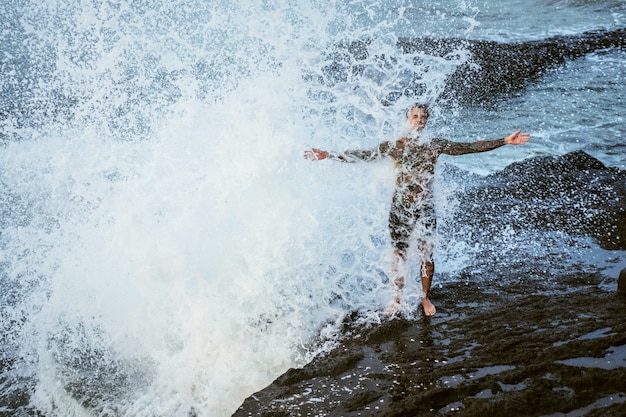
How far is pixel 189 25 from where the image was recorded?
19.2m

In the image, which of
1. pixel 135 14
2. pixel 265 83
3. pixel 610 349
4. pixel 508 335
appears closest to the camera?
pixel 610 349

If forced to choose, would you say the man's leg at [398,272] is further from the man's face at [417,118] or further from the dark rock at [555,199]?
the dark rock at [555,199]

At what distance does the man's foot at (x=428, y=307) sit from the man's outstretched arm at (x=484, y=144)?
4.00ft

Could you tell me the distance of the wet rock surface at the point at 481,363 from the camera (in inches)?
134

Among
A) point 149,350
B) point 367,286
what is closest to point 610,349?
point 367,286

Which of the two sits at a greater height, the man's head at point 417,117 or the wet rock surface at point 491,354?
the man's head at point 417,117

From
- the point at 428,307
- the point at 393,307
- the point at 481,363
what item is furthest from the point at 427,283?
the point at 481,363

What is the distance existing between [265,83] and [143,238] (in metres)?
2.39

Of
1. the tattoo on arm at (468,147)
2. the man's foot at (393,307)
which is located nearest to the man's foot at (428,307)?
the man's foot at (393,307)

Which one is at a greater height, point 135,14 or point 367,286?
point 135,14

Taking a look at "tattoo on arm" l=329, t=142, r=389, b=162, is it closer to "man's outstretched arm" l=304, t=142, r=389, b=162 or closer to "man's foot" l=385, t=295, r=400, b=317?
"man's outstretched arm" l=304, t=142, r=389, b=162

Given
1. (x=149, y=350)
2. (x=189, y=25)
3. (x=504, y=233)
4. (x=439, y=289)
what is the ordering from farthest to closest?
(x=189, y=25)
(x=504, y=233)
(x=439, y=289)
(x=149, y=350)

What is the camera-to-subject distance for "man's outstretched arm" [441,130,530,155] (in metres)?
4.48

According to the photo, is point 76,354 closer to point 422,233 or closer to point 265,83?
point 422,233
